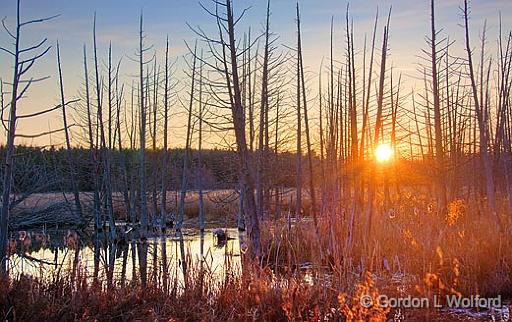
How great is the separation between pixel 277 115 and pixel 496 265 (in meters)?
9.64

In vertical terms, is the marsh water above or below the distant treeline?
below

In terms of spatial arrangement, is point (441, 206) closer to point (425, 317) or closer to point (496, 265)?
point (496, 265)

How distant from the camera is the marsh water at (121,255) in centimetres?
677

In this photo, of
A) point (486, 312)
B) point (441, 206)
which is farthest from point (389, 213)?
point (486, 312)

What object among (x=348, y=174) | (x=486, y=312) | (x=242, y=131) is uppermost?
(x=242, y=131)

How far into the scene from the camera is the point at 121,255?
48.4 feet

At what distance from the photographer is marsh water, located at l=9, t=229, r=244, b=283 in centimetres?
677

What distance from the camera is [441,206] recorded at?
1016 centimetres

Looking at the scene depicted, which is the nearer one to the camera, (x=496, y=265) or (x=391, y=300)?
→ (x=391, y=300)

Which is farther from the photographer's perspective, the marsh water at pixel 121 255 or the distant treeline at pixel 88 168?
the distant treeline at pixel 88 168

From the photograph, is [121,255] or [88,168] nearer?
[121,255]

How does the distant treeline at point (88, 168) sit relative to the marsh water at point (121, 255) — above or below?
above

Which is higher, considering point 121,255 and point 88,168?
point 88,168

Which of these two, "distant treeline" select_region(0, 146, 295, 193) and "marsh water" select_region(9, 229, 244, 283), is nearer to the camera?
"marsh water" select_region(9, 229, 244, 283)
